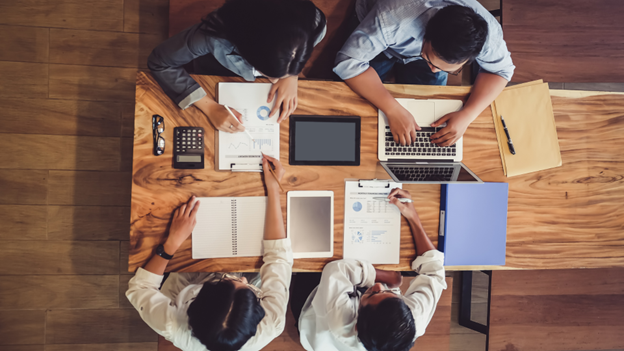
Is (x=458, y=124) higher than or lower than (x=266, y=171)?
higher

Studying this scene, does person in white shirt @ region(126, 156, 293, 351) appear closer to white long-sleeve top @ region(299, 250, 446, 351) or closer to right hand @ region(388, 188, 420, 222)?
white long-sleeve top @ region(299, 250, 446, 351)

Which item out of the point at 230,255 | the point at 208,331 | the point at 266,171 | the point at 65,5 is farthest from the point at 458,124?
the point at 65,5

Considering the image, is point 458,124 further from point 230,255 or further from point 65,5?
point 65,5

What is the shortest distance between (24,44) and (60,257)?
115 cm

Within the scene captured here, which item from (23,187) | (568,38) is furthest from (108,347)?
(568,38)

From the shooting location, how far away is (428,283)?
1.30 m

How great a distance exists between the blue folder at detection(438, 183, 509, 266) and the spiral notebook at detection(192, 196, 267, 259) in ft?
2.43

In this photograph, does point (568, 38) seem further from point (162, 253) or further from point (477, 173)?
point (162, 253)

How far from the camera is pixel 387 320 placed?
1.14 meters

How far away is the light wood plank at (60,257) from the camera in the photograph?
180cm

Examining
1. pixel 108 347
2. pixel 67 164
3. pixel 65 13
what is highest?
pixel 65 13

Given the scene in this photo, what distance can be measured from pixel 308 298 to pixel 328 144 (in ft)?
2.16

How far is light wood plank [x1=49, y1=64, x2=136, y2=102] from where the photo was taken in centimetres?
179

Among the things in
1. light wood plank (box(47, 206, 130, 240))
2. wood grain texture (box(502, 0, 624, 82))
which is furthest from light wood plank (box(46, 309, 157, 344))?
wood grain texture (box(502, 0, 624, 82))
